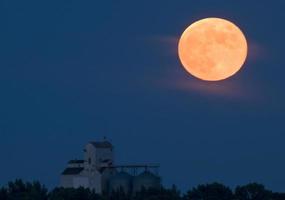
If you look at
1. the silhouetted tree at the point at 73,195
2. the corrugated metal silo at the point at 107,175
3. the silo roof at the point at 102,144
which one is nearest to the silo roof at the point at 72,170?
the corrugated metal silo at the point at 107,175

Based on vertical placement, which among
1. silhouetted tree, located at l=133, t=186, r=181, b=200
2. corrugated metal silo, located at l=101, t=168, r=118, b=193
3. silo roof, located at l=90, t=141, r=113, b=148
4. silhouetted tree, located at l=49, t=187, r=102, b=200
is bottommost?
silhouetted tree, located at l=49, t=187, r=102, b=200

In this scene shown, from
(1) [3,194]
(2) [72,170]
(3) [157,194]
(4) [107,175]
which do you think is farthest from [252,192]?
(1) [3,194]

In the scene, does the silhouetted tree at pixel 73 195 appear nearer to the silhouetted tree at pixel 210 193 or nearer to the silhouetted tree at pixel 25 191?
the silhouetted tree at pixel 25 191

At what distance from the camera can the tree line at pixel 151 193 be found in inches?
3354

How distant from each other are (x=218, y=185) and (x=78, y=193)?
53.9 ft

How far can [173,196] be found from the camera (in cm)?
8875

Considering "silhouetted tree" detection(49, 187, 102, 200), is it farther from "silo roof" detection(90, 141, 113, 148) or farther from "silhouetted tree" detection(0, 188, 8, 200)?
"silo roof" detection(90, 141, 113, 148)

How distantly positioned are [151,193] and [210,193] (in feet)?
24.2

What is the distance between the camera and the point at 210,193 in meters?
95.2

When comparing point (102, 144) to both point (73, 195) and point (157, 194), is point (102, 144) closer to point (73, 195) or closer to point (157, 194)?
point (157, 194)

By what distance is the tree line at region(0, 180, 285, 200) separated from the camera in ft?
279

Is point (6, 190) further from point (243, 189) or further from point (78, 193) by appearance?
point (243, 189)

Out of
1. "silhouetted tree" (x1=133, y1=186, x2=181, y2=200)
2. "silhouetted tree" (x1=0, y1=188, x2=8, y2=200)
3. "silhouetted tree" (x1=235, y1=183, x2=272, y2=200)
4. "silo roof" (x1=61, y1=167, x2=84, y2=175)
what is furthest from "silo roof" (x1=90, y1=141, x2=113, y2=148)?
"silhouetted tree" (x1=235, y1=183, x2=272, y2=200)

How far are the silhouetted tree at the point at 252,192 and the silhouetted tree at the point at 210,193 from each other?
0.65 meters
